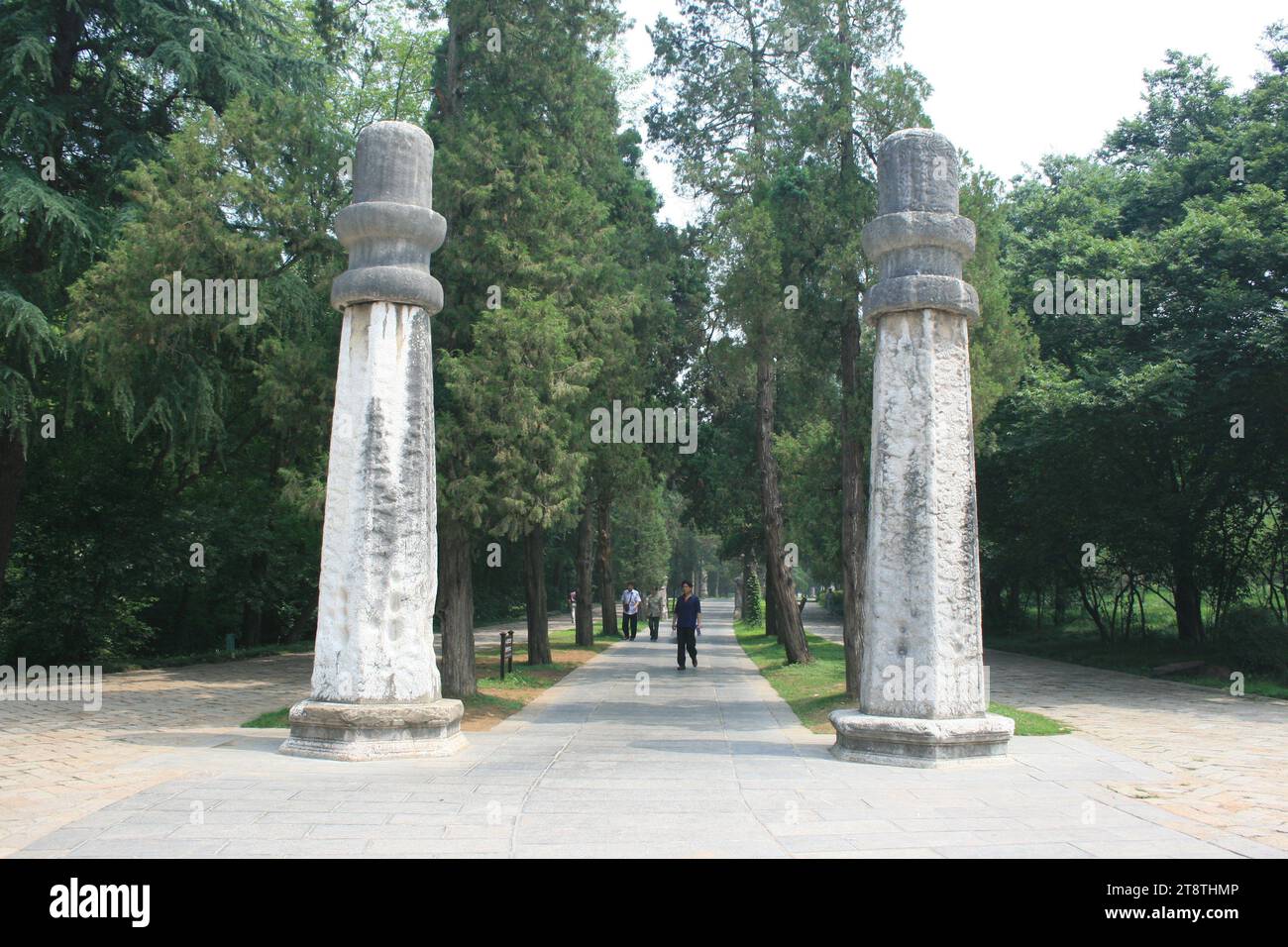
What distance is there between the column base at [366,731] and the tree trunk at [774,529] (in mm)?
12208

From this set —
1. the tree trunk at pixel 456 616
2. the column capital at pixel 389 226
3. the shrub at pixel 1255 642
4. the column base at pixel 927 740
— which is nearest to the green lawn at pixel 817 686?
the column base at pixel 927 740

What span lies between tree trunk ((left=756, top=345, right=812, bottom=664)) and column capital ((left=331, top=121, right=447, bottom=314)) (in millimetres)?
10928

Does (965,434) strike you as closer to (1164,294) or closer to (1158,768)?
(1158,768)

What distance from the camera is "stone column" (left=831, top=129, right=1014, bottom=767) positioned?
8.11 metres

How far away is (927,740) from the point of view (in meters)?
7.83

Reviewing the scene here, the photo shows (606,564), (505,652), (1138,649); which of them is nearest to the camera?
(505,652)

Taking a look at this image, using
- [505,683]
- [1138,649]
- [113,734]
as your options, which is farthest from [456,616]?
[1138,649]

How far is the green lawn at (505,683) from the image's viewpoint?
37.4 feet

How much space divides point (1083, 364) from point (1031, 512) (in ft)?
14.7

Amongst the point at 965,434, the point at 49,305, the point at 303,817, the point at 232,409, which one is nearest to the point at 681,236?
the point at 232,409

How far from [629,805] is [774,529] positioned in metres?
14.3

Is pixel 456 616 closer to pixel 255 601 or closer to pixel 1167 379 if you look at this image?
pixel 255 601

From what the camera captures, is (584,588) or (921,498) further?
(584,588)

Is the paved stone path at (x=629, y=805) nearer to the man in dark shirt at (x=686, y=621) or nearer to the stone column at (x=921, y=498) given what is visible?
the stone column at (x=921, y=498)
